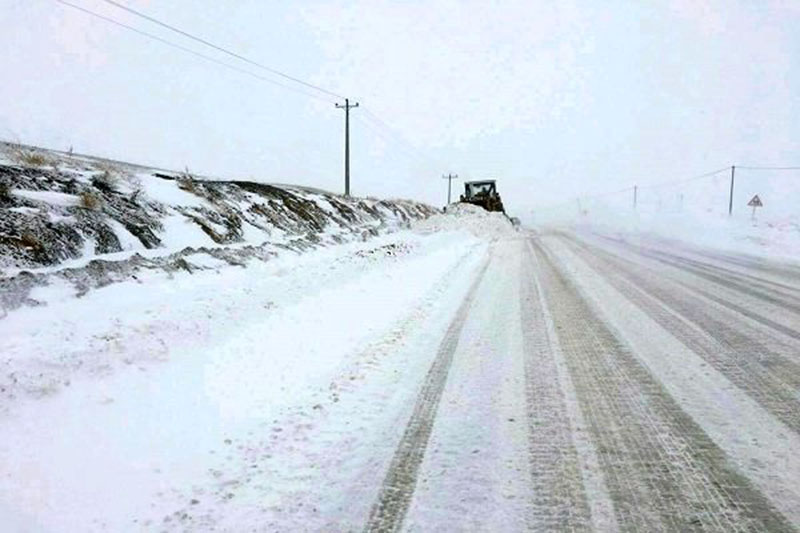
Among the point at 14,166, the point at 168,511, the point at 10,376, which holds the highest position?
the point at 14,166

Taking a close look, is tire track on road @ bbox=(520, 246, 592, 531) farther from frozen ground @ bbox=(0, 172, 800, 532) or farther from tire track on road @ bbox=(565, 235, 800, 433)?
tire track on road @ bbox=(565, 235, 800, 433)

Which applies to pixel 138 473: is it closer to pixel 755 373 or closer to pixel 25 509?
pixel 25 509

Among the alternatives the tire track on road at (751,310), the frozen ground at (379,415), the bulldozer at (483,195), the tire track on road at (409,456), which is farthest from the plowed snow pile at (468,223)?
the tire track on road at (409,456)

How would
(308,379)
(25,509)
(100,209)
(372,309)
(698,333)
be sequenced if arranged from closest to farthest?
(25,509) < (308,379) < (698,333) < (100,209) < (372,309)

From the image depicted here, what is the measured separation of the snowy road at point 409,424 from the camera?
9.84ft

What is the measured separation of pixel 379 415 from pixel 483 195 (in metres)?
35.9

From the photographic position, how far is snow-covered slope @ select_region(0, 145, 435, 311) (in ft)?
19.3

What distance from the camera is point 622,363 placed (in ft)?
18.4

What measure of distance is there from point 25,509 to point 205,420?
1345 millimetres

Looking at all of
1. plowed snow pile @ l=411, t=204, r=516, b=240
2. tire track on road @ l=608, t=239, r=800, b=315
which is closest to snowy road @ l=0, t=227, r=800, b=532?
tire track on road @ l=608, t=239, r=800, b=315

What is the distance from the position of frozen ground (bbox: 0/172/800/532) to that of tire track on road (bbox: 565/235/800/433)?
0.12 feet

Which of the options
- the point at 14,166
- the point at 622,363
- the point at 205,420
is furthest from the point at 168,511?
the point at 14,166

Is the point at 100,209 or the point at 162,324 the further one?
the point at 100,209

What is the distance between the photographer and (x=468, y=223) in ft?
91.8
